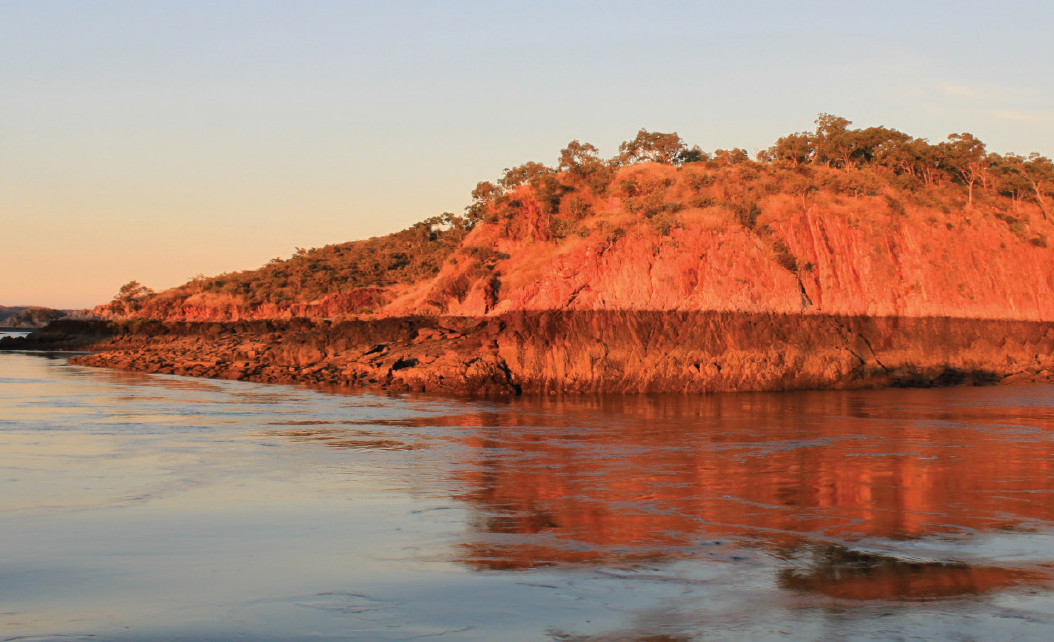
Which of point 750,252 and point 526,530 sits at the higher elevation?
point 750,252

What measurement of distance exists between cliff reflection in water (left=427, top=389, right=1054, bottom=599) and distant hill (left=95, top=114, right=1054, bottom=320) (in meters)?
12.5

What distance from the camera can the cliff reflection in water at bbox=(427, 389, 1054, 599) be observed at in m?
10.8

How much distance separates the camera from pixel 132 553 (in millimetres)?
11062

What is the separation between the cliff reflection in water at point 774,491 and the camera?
10.8 metres

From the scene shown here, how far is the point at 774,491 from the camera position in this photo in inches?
604

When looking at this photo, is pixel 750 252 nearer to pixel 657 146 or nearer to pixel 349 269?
pixel 657 146

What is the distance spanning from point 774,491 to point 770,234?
95.4ft

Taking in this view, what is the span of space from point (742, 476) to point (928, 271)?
3241cm

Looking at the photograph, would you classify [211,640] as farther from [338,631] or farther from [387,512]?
[387,512]

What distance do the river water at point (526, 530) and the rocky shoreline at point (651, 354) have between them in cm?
987

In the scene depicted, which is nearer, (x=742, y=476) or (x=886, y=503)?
(x=886, y=503)

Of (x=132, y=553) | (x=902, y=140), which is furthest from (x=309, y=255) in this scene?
(x=132, y=553)

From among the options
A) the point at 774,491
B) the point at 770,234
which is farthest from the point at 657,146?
the point at 774,491

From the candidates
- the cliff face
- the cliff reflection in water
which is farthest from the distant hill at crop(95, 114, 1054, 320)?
the cliff reflection in water
